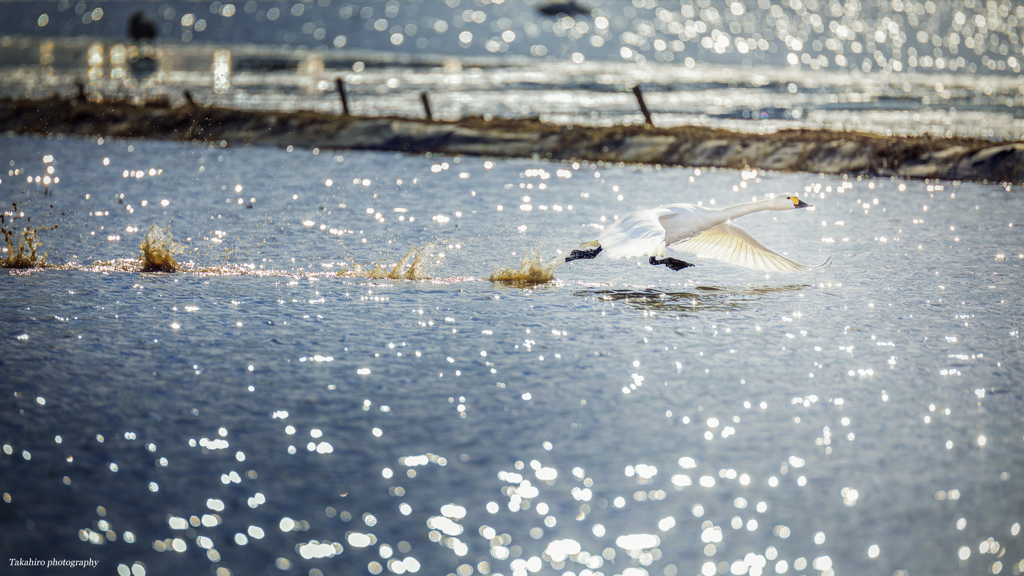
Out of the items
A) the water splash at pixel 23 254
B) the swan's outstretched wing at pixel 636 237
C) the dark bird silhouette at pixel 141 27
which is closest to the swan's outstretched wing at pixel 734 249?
the swan's outstretched wing at pixel 636 237

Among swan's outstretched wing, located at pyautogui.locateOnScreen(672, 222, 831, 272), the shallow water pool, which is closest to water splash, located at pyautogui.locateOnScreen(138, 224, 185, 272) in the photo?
the shallow water pool

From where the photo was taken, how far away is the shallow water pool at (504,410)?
4051mm

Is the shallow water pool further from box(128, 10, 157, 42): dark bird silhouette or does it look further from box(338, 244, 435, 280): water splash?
box(128, 10, 157, 42): dark bird silhouette

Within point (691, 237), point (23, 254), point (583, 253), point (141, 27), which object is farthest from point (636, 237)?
point (141, 27)

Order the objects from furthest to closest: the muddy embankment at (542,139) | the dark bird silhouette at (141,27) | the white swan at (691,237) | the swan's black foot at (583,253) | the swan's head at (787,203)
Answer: the dark bird silhouette at (141,27), the muddy embankment at (542,139), the swan's black foot at (583,253), the swan's head at (787,203), the white swan at (691,237)

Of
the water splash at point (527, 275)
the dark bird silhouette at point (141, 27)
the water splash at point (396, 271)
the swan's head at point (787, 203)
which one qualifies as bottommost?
the dark bird silhouette at point (141, 27)

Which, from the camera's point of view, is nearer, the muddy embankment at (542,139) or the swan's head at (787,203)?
the swan's head at (787,203)

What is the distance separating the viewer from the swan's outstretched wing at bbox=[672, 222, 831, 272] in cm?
908

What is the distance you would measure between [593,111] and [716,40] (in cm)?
14555

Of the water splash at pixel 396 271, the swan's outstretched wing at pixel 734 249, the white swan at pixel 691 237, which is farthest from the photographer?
the water splash at pixel 396 271

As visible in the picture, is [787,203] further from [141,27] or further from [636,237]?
[141,27]

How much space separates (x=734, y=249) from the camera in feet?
30.3

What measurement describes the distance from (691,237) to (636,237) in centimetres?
144

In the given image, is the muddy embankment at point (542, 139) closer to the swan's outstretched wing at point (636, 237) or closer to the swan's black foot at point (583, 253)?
the swan's black foot at point (583, 253)
